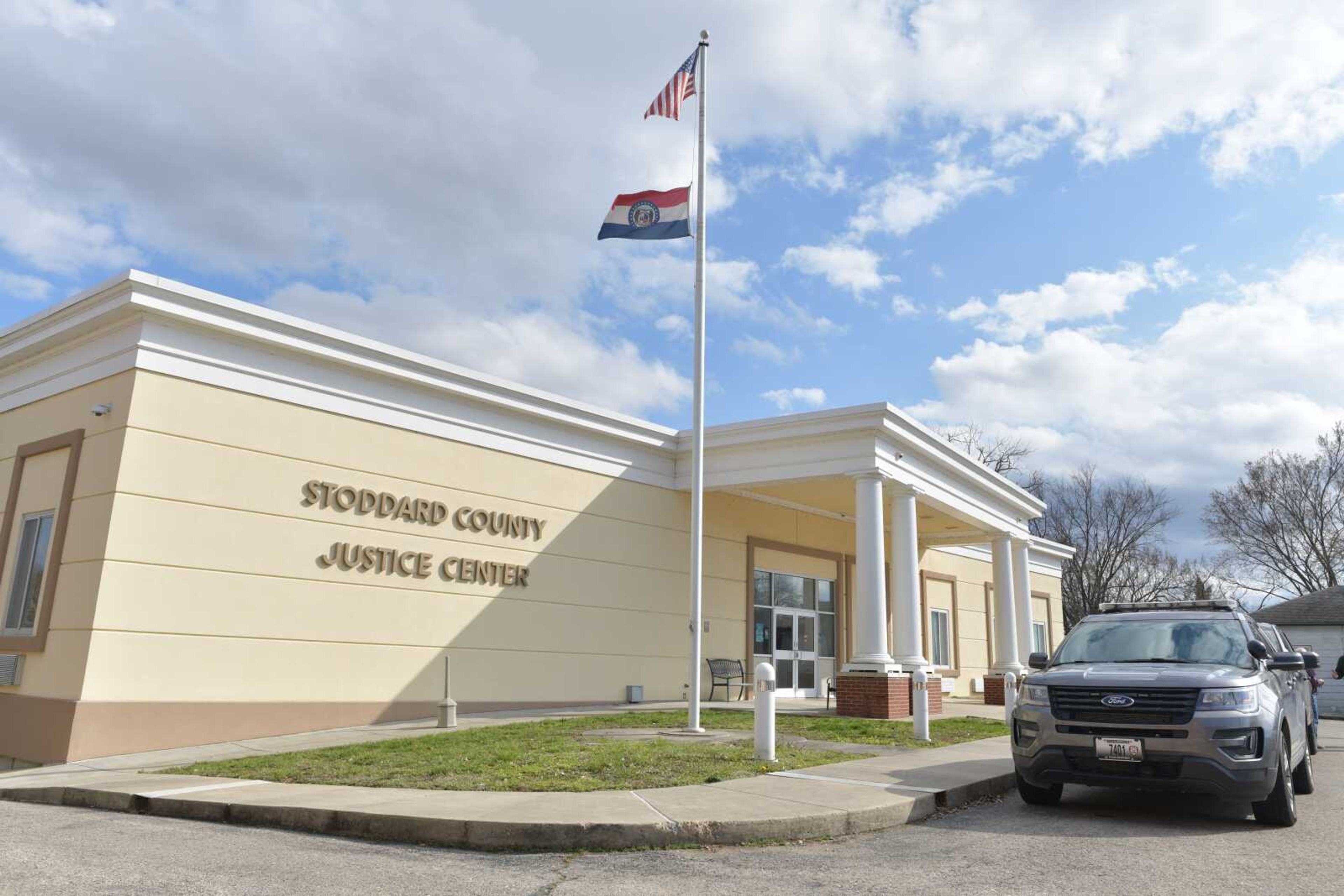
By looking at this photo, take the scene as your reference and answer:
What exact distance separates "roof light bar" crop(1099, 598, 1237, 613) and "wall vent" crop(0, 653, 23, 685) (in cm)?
1354

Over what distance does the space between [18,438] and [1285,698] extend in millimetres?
16953

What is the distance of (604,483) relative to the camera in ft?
61.5

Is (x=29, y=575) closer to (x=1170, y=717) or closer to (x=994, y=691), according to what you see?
(x=1170, y=717)

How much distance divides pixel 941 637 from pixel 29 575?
77.9 feet

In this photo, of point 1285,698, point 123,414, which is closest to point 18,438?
point 123,414

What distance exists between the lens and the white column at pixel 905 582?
17656 millimetres

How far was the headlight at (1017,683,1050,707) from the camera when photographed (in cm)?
812

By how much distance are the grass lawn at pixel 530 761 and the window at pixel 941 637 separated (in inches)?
607

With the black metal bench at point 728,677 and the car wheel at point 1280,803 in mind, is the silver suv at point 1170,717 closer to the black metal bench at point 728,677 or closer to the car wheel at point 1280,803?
the car wheel at point 1280,803

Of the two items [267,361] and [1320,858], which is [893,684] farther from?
[267,361]

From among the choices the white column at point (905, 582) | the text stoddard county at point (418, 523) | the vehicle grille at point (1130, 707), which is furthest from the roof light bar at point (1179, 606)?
the text stoddard county at point (418, 523)

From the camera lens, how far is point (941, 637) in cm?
2925

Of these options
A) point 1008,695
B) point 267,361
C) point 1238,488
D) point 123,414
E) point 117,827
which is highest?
point 1238,488

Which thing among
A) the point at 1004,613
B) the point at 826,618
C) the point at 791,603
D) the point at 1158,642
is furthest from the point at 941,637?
the point at 1158,642
